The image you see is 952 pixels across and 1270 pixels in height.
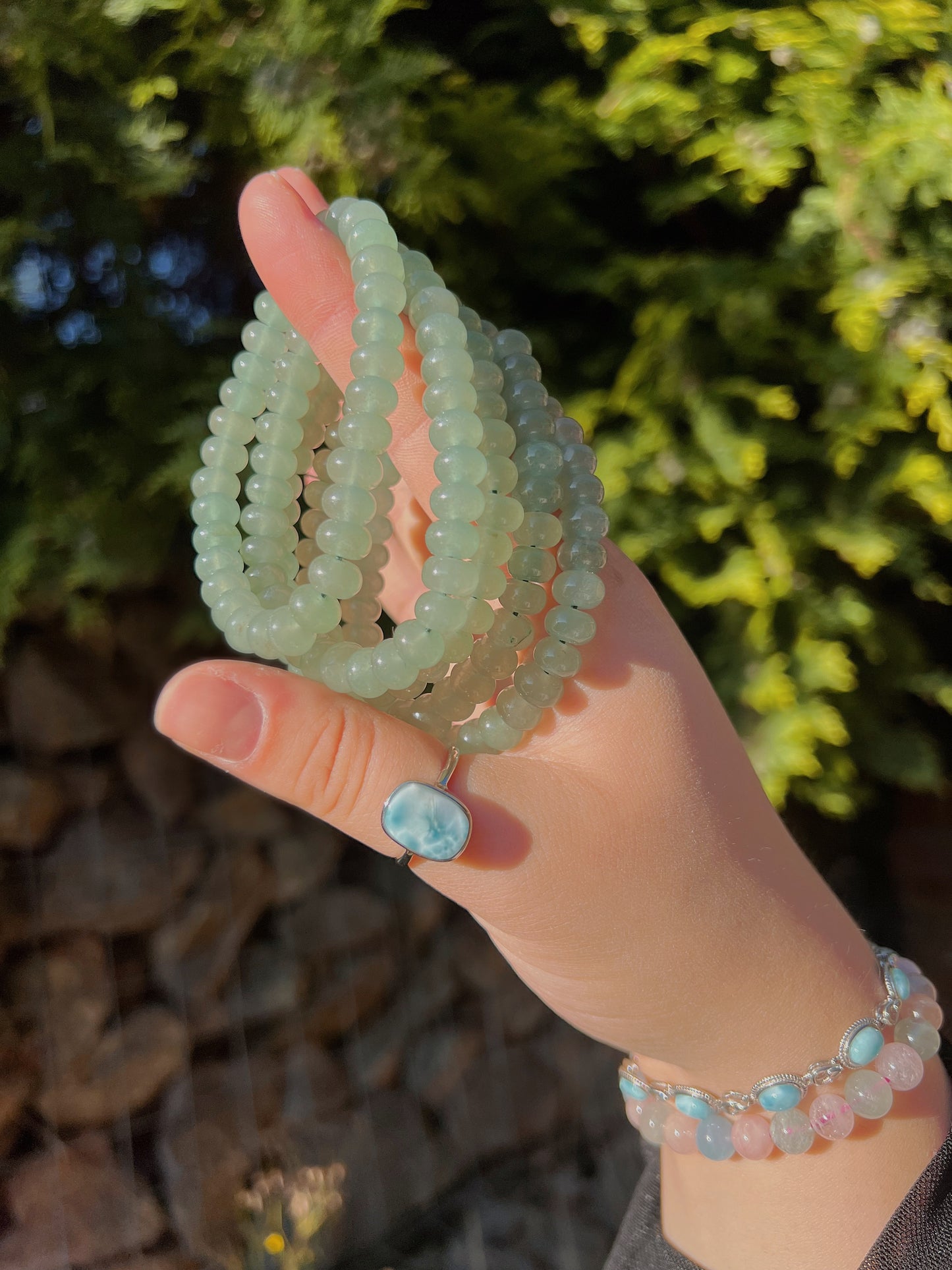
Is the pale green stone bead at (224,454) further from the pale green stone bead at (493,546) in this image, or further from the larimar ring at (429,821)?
the larimar ring at (429,821)

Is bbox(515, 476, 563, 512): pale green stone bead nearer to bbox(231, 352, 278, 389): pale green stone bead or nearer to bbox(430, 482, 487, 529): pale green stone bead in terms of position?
bbox(430, 482, 487, 529): pale green stone bead

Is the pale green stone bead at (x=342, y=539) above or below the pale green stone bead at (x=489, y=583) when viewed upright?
above

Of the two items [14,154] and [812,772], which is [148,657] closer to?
[14,154]

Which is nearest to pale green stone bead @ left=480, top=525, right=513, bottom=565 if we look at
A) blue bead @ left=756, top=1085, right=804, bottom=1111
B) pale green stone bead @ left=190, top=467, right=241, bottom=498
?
pale green stone bead @ left=190, top=467, right=241, bottom=498

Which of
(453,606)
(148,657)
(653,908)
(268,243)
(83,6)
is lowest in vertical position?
(148,657)

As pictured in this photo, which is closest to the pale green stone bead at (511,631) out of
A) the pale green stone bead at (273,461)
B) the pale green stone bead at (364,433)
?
the pale green stone bead at (364,433)

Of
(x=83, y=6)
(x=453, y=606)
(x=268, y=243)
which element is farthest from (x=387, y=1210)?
(x=83, y=6)

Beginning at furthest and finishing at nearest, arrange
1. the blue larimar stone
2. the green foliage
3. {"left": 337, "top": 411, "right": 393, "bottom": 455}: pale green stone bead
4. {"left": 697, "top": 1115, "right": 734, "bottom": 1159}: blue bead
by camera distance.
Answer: the green foliage
{"left": 697, "top": 1115, "right": 734, "bottom": 1159}: blue bead
{"left": 337, "top": 411, "right": 393, "bottom": 455}: pale green stone bead
the blue larimar stone
